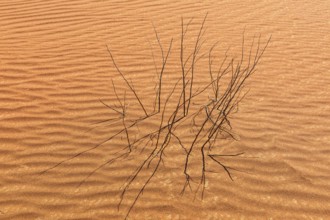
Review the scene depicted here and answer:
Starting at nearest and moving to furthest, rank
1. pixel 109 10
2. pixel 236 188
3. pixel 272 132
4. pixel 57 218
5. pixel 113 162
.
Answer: pixel 57 218
pixel 236 188
pixel 113 162
pixel 272 132
pixel 109 10

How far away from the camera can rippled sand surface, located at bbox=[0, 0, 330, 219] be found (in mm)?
3334

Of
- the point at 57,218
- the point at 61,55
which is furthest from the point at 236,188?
the point at 61,55

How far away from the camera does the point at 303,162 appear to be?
3.86m

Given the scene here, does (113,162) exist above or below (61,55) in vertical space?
below

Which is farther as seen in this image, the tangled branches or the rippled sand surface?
the tangled branches

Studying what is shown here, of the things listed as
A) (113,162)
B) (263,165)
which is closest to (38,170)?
(113,162)

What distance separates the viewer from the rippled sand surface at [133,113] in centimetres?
333

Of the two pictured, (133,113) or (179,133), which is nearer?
(179,133)

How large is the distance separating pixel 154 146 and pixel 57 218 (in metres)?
1.06

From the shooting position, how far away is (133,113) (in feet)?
14.7

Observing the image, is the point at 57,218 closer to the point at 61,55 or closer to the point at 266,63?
the point at 61,55

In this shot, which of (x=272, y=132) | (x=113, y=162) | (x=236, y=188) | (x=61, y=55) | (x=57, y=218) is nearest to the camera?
(x=57, y=218)

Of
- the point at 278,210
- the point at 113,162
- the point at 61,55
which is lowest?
the point at 278,210

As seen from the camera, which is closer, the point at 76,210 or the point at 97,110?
the point at 76,210
